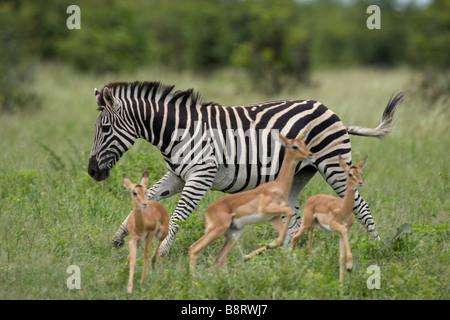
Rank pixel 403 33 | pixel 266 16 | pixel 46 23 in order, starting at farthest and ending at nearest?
pixel 403 33
pixel 46 23
pixel 266 16

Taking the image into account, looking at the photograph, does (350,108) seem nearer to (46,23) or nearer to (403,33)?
(46,23)

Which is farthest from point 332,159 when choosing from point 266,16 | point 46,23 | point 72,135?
point 46,23

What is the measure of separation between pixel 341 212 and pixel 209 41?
21165mm

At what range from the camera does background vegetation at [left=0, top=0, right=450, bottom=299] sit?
5.73 metres

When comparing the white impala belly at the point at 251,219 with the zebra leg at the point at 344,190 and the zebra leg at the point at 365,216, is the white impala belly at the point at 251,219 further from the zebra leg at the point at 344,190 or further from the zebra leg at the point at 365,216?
the zebra leg at the point at 365,216

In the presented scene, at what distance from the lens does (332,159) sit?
23.2ft

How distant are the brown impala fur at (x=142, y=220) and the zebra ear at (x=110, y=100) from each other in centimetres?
141

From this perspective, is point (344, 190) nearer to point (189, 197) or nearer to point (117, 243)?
point (189, 197)

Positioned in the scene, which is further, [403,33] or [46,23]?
[403,33]

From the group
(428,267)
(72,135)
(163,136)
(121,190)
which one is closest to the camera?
(428,267)

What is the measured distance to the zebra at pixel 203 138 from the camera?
22.4ft

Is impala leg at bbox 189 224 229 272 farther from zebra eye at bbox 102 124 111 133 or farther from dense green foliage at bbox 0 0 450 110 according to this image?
dense green foliage at bbox 0 0 450 110

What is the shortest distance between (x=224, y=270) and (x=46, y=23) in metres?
21.9

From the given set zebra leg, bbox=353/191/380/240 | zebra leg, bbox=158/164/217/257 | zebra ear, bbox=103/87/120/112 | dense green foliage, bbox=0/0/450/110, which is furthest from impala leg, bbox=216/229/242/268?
dense green foliage, bbox=0/0/450/110
